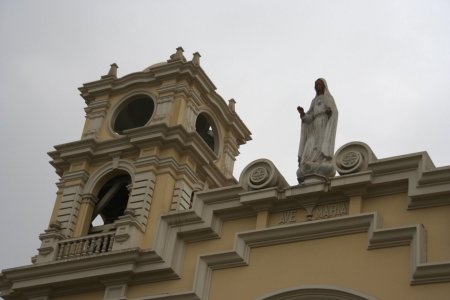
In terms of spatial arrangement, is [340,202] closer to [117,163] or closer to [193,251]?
[193,251]

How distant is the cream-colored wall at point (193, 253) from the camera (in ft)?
54.9

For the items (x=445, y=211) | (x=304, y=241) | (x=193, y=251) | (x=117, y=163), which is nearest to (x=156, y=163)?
(x=117, y=163)

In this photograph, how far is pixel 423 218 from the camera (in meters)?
15.0

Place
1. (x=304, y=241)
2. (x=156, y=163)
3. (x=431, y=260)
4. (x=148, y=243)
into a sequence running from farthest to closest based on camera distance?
1. (x=156, y=163)
2. (x=148, y=243)
3. (x=304, y=241)
4. (x=431, y=260)

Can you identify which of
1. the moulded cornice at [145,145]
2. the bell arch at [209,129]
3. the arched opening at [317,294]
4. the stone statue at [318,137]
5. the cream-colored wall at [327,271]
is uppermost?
the bell arch at [209,129]

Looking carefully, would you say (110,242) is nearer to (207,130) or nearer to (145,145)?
(145,145)

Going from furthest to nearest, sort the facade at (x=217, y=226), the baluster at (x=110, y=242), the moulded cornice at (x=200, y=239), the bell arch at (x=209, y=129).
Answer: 1. the bell arch at (x=209, y=129)
2. the baluster at (x=110, y=242)
3. the moulded cornice at (x=200, y=239)
4. the facade at (x=217, y=226)

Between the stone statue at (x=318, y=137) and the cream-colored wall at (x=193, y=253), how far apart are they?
137 centimetres

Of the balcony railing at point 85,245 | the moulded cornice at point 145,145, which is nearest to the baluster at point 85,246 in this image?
the balcony railing at point 85,245

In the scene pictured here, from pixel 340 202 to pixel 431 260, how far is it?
2131 millimetres

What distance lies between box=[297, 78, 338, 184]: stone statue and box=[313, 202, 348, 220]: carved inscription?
1.57ft

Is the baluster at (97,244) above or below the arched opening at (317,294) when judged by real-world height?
above

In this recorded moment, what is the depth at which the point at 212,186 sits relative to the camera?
22.9m

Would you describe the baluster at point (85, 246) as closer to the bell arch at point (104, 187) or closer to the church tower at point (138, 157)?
the church tower at point (138, 157)
